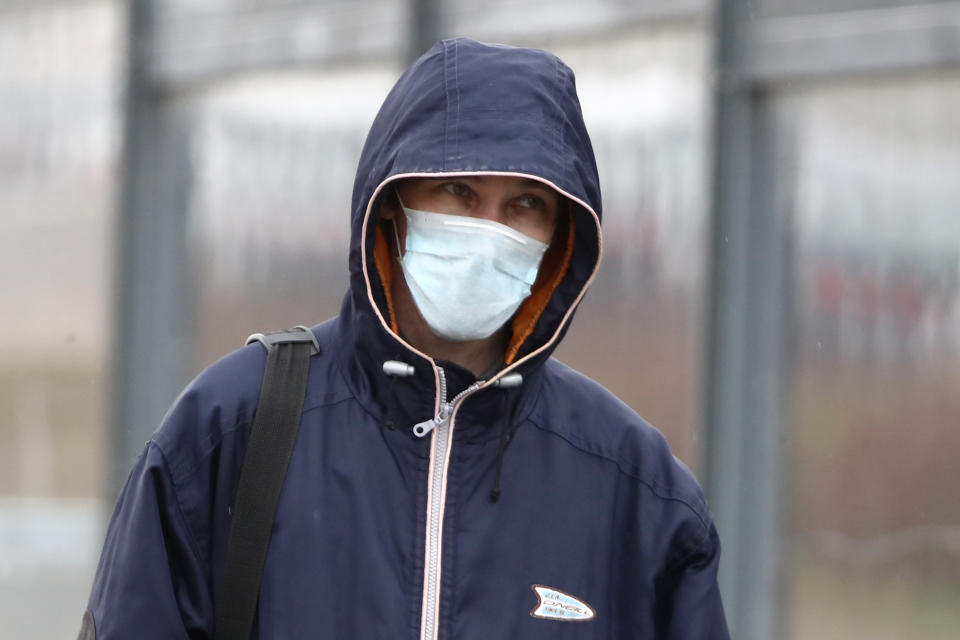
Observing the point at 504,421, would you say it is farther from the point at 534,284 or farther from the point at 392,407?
the point at 534,284

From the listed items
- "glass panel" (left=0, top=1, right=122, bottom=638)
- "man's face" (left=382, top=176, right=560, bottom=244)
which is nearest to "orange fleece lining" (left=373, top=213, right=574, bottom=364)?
"man's face" (left=382, top=176, right=560, bottom=244)

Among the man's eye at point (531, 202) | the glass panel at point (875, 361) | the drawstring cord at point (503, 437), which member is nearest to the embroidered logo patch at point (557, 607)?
the drawstring cord at point (503, 437)

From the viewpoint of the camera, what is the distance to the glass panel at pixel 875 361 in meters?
4.41

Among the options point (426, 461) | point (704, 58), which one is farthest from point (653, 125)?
point (426, 461)

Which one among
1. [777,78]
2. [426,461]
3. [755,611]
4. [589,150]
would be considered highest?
[777,78]

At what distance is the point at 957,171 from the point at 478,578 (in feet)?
8.68

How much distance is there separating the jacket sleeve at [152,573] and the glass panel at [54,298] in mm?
4741

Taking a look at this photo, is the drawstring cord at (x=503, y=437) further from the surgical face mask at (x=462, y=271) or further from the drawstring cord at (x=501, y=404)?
the surgical face mask at (x=462, y=271)

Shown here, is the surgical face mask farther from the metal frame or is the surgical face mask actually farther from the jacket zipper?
the metal frame

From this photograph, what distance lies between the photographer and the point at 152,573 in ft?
7.29

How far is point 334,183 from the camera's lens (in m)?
6.11

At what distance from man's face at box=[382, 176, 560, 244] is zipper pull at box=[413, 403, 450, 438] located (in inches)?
13.4

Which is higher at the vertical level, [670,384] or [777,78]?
[777,78]

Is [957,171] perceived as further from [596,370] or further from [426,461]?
[426,461]
